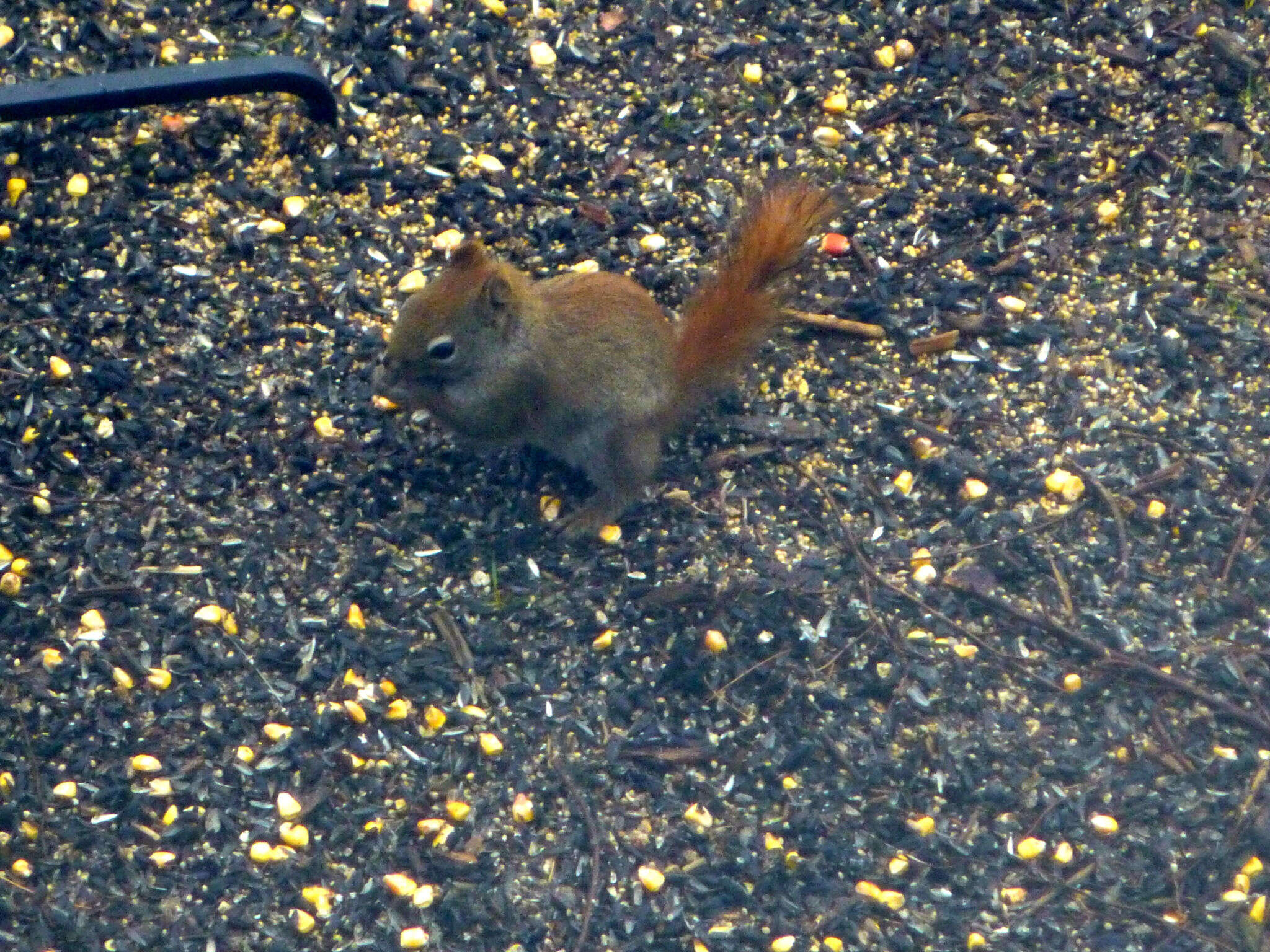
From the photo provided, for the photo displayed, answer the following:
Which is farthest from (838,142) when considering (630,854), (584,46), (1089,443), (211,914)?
(211,914)

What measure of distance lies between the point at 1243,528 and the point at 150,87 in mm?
2854

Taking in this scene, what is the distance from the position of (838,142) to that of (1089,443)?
1.04 m

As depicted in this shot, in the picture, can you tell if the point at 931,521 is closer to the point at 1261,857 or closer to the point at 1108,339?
the point at 1108,339

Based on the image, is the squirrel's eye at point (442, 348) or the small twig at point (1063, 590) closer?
the squirrel's eye at point (442, 348)

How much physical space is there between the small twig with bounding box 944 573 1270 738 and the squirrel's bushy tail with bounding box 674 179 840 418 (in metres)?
0.77

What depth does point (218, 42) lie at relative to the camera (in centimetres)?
348

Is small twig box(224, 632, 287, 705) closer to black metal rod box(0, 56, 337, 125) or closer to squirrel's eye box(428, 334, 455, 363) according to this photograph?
squirrel's eye box(428, 334, 455, 363)

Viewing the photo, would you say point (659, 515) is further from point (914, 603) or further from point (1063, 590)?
point (1063, 590)

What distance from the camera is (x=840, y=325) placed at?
3.35m

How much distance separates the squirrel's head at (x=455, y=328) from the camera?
9.41ft

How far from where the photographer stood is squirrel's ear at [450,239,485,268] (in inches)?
113

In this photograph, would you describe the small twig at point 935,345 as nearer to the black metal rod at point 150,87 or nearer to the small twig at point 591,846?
the small twig at point 591,846

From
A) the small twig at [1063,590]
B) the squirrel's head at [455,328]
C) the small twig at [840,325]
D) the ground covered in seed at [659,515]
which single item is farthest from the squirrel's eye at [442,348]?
the small twig at [1063,590]

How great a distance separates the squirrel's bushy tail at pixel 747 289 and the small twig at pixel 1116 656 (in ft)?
2.52
